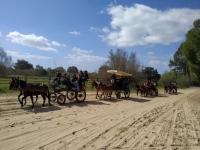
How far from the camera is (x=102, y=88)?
16.1 metres

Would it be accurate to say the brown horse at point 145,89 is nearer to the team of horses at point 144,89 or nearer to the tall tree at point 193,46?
the team of horses at point 144,89

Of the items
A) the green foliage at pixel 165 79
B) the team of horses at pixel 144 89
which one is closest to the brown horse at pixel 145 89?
the team of horses at pixel 144 89

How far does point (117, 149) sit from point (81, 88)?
9.19m

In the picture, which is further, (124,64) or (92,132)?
(124,64)

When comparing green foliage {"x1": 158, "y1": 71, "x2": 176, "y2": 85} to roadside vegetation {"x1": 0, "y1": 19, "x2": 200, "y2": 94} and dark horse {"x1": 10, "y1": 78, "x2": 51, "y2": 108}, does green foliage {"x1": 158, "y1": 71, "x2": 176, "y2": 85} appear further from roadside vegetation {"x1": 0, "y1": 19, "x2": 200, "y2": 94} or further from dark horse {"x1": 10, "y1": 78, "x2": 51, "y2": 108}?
dark horse {"x1": 10, "y1": 78, "x2": 51, "y2": 108}

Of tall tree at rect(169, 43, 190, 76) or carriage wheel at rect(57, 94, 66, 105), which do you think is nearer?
carriage wheel at rect(57, 94, 66, 105)

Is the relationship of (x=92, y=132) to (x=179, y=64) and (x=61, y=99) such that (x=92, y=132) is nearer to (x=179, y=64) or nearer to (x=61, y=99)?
(x=61, y=99)

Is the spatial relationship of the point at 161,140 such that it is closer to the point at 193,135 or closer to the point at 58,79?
the point at 193,135

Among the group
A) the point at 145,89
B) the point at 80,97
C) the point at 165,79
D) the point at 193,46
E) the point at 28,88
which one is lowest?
the point at 80,97

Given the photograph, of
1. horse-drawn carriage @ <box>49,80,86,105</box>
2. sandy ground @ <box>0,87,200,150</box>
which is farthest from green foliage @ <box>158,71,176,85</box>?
sandy ground @ <box>0,87,200,150</box>

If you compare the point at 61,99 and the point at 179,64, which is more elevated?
the point at 179,64

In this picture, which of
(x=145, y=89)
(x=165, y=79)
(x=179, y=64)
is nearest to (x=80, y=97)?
(x=145, y=89)

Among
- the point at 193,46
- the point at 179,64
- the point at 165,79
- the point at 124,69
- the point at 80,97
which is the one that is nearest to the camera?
the point at 80,97

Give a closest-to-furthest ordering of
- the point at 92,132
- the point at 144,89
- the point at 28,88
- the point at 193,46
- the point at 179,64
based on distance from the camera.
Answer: the point at 92,132 < the point at 28,88 < the point at 193,46 < the point at 144,89 < the point at 179,64
